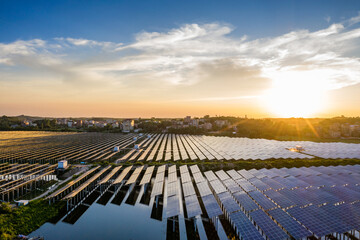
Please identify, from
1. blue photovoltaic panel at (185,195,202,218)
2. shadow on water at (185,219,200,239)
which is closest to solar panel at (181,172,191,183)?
blue photovoltaic panel at (185,195,202,218)

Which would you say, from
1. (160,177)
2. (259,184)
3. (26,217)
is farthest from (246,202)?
(26,217)

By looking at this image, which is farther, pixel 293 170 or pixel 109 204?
pixel 293 170

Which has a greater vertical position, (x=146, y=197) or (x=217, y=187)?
(x=217, y=187)

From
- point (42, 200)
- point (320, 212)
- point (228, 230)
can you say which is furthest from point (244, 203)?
point (42, 200)

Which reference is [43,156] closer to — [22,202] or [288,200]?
[22,202]

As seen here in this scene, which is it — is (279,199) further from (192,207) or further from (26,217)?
(26,217)

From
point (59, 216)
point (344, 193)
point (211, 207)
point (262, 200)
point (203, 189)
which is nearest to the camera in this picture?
point (211, 207)
